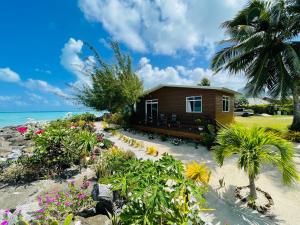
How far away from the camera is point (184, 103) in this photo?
15242 mm

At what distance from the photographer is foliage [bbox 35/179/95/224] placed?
3.92m

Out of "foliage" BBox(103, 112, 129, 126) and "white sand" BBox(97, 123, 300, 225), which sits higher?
"foliage" BBox(103, 112, 129, 126)

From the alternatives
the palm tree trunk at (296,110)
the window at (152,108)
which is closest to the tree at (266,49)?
the palm tree trunk at (296,110)

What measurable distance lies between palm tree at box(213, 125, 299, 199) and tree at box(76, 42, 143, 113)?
1242 cm

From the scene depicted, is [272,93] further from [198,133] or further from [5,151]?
[5,151]

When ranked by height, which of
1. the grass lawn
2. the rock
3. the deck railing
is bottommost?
the rock

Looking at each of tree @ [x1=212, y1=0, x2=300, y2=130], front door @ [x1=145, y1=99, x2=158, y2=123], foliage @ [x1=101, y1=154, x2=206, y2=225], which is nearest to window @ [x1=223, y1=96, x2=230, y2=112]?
tree @ [x1=212, y1=0, x2=300, y2=130]

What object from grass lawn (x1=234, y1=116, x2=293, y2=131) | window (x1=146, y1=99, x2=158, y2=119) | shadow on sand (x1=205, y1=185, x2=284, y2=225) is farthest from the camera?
window (x1=146, y1=99, x2=158, y2=119)

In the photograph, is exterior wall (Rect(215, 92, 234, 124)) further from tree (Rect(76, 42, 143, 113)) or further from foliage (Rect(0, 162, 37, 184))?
foliage (Rect(0, 162, 37, 184))

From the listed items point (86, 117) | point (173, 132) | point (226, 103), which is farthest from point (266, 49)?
point (86, 117)

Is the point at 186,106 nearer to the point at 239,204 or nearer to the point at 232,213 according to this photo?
the point at 239,204

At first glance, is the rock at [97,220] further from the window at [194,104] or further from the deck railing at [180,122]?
the window at [194,104]

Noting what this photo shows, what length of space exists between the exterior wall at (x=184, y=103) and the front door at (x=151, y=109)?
47 cm

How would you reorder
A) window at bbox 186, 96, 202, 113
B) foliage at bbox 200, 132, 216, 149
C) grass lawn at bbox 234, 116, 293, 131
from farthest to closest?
grass lawn at bbox 234, 116, 293, 131, window at bbox 186, 96, 202, 113, foliage at bbox 200, 132, 216, 149
